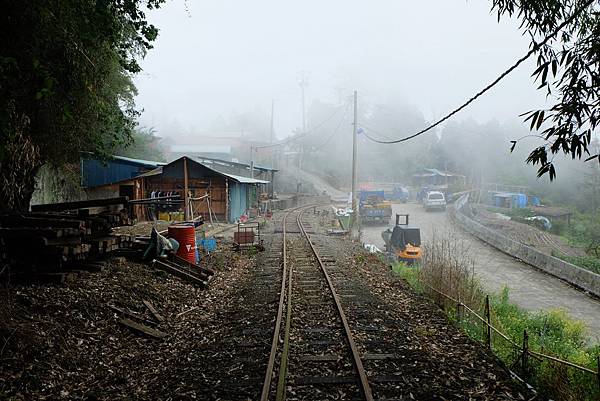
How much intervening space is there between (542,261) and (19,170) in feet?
68.9

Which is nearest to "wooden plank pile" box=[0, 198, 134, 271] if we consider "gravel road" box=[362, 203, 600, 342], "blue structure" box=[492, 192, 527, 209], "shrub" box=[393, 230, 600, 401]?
"shrub" box=[393, 230, 600, 401]

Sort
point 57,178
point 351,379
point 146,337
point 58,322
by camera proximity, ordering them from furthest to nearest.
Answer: point 57,178
point 146,337
point 58,322
point 351,379

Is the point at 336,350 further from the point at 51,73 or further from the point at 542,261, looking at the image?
the point at 542,261

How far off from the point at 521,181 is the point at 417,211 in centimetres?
2292

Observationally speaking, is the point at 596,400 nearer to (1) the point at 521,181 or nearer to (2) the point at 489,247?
(2) the point at 489,247

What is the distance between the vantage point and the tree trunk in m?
7.73

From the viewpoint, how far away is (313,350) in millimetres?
5953

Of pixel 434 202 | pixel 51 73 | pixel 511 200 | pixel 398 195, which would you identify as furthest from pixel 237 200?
pixel 511 200

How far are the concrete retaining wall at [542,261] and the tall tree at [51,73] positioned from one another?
56.4 feet

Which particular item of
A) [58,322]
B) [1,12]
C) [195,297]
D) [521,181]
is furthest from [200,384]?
[521,181]

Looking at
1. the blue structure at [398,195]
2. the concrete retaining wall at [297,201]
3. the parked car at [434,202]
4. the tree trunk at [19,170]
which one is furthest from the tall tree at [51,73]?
the blue structure at [398,195]

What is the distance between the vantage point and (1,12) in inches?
203

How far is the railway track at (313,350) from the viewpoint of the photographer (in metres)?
4.76

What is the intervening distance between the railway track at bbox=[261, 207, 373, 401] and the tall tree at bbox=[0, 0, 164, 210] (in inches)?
147
